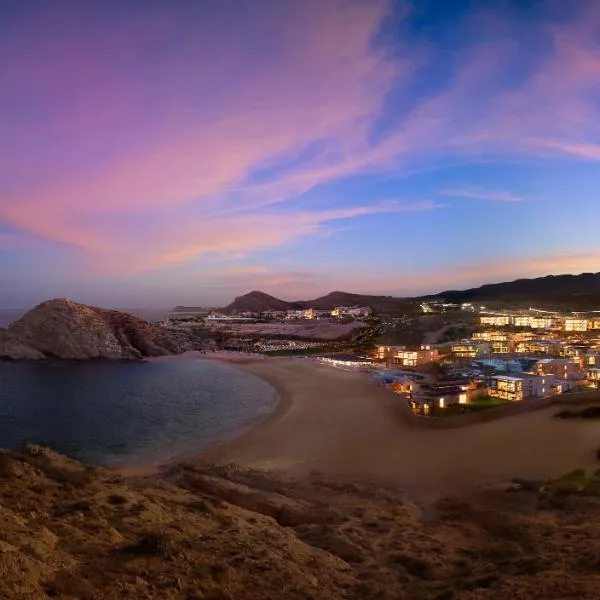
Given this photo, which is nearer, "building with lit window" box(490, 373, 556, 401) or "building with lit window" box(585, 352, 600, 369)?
"building with lit window" box(490, 373, 556, 401)

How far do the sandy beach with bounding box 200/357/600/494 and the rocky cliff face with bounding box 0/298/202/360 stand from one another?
37.6 m

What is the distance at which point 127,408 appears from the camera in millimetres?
29719

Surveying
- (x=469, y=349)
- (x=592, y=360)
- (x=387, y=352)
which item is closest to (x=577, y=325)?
(x=469, y=349)

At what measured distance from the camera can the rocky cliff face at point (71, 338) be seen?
54.9 metres

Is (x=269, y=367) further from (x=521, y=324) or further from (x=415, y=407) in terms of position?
(x=521, y=324)

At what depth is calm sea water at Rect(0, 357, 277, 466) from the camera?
71.5 feet

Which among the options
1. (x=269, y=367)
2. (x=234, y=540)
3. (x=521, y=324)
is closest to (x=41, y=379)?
(x=269, y=367)

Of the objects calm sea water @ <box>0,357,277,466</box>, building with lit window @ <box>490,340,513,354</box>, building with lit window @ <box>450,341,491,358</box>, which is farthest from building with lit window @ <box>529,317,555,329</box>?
calm sea water @ <box>0,357,277,466</box>

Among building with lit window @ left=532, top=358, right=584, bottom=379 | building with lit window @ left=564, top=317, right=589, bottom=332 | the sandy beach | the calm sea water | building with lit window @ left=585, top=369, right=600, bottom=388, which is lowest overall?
the calm sea water

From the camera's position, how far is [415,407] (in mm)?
24703

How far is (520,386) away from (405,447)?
10.0 m

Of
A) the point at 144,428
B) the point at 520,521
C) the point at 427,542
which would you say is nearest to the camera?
the point at 427,542

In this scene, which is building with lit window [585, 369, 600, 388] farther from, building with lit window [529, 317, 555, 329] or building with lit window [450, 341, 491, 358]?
building with lit window [529, 317, 555, 329]

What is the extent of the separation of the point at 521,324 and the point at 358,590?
6456cm
